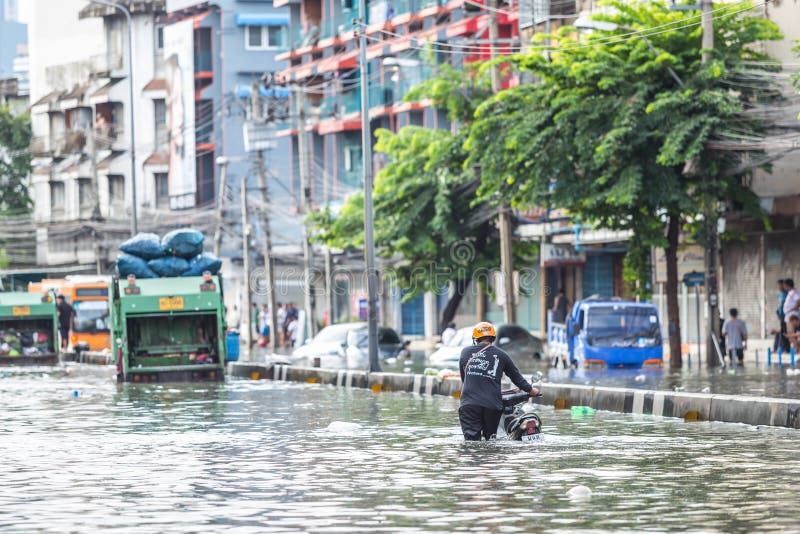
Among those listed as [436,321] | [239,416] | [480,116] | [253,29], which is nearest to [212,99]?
[253,29]

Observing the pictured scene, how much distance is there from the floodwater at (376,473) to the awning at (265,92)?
5439cm

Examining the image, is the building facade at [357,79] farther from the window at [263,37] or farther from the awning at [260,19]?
the window at [263,37]

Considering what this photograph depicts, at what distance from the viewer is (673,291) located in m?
39.5

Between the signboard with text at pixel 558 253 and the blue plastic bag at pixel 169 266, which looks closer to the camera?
the blue plastic bag at pixel 169 266

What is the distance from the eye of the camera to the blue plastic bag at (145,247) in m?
36.0

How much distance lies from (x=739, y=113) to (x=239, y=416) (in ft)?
55.1

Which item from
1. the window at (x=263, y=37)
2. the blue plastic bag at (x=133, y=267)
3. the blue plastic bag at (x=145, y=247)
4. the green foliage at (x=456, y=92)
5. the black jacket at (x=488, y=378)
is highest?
the window at (x=263, y=37)

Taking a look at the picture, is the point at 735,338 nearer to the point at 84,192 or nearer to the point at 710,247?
the point at 710,247

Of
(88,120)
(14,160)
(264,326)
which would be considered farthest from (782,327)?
(14,160)

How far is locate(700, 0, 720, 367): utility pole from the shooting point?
37062 mm

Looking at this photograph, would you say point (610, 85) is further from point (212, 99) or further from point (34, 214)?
point (34, 214)

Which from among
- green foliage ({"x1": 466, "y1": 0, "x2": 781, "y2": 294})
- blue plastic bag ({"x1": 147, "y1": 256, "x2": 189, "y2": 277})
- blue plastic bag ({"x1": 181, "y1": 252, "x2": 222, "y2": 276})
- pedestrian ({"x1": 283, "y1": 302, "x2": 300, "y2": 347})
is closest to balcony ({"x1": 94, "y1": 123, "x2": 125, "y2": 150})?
pedestrian ({"x1": 283, "y1": 302, "x2": 300, "y2": 347})

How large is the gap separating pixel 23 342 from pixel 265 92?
1442 inches

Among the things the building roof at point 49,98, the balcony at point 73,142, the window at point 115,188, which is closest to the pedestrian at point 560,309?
the window at point 115,188
